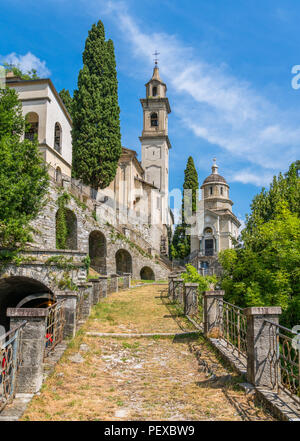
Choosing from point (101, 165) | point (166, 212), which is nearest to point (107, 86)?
point (101, 165)

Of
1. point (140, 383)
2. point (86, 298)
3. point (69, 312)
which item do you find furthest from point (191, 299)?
point (140, 383)

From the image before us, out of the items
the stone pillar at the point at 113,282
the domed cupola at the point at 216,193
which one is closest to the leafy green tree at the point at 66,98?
the domed cupola at the point at 216,193

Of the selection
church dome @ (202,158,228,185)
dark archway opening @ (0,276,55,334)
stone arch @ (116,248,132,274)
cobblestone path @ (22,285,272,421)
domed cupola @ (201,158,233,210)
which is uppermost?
church dome @ (202,158,228,185)

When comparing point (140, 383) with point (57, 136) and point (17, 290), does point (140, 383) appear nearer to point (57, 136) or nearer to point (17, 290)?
point (17, 290)

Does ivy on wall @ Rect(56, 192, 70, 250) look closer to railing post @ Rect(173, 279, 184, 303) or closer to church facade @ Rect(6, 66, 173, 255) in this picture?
church facade @ Rect(6, 66, 173, 255)

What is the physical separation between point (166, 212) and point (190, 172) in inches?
257

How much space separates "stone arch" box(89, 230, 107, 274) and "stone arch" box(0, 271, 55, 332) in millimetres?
10039

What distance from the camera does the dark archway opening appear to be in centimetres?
1423

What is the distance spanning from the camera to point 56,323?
7.48 metres

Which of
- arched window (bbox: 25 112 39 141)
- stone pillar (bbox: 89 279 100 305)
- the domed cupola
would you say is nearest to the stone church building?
the domed cupola

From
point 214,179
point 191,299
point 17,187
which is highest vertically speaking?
point 214,179

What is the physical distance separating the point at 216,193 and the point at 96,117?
77.1 feet

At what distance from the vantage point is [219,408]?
4.48 metres
